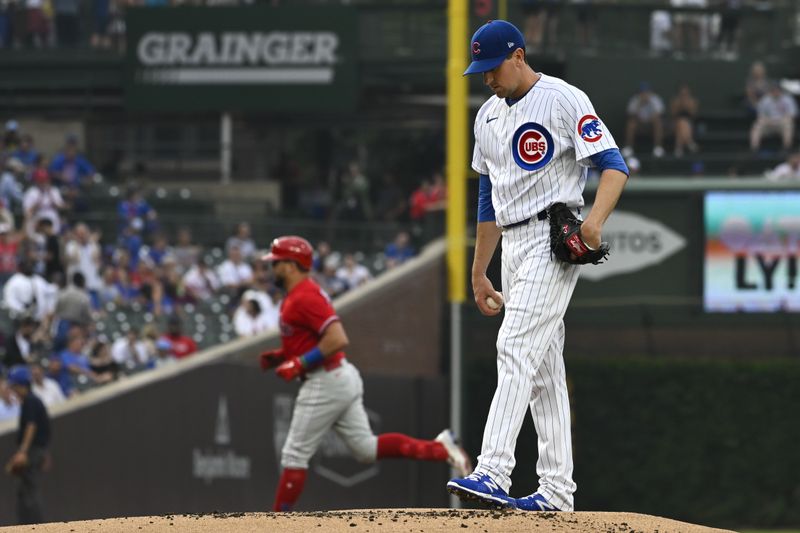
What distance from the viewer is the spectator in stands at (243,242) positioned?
769 inches

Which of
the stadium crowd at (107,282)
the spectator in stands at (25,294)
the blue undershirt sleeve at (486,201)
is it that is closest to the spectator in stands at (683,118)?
the stadium crowd at (107,282)

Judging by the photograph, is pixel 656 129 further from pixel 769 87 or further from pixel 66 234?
pixel 66 234

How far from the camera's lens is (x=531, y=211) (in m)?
6.44

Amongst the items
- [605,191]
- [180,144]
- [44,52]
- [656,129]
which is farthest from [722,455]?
[180,144]

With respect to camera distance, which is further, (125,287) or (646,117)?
(646,117)

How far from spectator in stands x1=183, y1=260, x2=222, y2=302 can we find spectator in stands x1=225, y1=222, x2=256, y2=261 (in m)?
0.71

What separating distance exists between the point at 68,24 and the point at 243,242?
20.4 feet

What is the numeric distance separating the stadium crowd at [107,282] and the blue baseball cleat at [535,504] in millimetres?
9671

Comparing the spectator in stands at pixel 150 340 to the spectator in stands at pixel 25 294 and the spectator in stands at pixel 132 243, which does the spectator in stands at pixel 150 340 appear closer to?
the spectator in stands at pixel 25 294

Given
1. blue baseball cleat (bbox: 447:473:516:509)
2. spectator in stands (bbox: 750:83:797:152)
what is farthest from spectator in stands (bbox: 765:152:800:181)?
blue baseball cleat (bbox: 447:473:516:509)

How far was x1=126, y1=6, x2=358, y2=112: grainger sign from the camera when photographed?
24.0 meters

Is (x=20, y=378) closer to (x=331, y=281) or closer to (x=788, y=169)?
(x=331, y=281)

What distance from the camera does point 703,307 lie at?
16.8 m

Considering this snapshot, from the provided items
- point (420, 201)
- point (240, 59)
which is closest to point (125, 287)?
point (420, 201)
